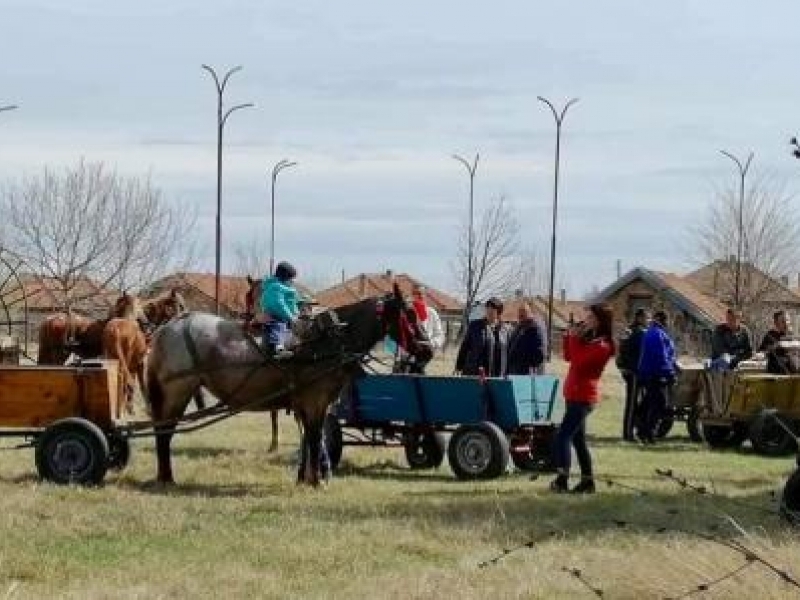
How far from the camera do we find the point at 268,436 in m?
21.0

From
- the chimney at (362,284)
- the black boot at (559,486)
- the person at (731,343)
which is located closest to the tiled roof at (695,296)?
the chimney at (362,284)

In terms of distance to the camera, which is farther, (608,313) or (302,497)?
(608,313)

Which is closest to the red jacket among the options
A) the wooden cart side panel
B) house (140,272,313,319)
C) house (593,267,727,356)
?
the wooden cart side panel

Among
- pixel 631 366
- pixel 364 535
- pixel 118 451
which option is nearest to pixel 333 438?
pixel 118 451

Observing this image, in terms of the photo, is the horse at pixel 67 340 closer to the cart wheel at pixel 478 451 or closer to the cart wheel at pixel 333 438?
the cart wheel at pixel 333 438

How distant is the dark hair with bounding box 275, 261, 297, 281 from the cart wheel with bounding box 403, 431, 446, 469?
3.05 m

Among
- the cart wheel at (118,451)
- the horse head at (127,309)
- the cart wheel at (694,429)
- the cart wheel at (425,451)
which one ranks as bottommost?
the cart wheel at (694,429)

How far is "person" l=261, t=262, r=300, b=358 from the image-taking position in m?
15.3

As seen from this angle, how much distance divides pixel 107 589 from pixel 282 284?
6.39 metres

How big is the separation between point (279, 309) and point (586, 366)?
3.02m

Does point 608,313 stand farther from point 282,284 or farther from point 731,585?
point 731,585

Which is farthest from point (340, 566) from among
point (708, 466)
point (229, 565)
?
point (708, 466)

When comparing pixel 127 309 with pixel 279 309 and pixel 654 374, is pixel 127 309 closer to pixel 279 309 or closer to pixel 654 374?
pixel 279 309

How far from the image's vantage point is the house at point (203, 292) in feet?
135
